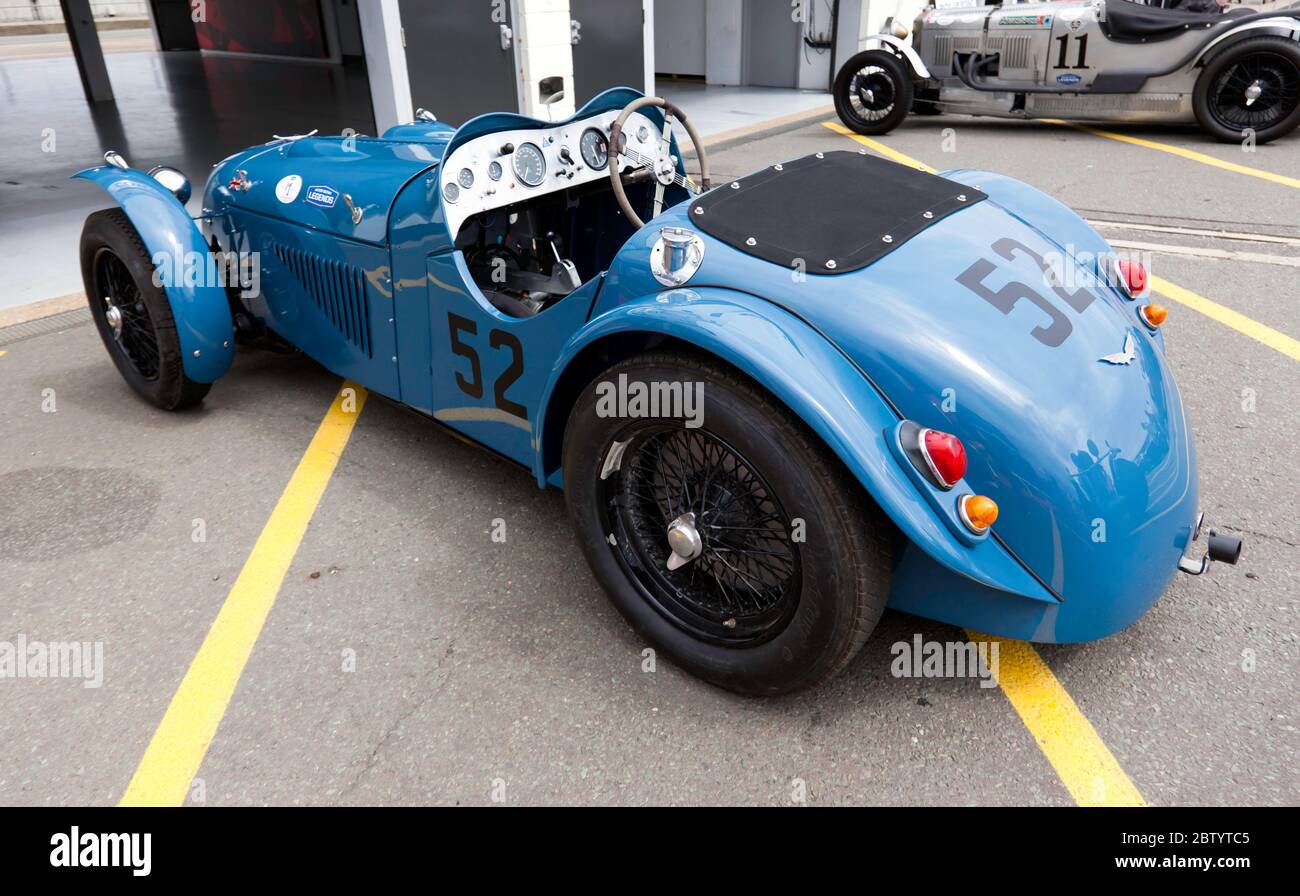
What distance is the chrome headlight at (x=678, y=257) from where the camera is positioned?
2168 millimetres

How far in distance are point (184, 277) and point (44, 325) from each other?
2054 millimetres

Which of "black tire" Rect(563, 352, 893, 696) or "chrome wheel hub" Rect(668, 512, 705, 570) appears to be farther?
"chrome wheel hub" Rect(668, 512, 705, 570)

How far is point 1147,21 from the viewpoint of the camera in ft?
27.7

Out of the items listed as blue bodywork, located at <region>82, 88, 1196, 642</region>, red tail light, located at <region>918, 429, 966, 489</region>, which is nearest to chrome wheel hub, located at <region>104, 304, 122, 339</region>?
blue bodywork, located at <region>82, 88, 1196, 642</region>

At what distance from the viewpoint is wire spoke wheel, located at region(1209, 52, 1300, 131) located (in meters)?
8.27

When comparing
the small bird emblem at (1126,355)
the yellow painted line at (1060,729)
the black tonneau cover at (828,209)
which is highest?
the black tonneau cover at (828,209)

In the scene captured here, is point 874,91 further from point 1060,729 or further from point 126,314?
point 1060,729

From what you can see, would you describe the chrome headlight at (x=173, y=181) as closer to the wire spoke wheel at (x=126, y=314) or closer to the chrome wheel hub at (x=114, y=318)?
the wire spoke wheel at (x=126, y=314)

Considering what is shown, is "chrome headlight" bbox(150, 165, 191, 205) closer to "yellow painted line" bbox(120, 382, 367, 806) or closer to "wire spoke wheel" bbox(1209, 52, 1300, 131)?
"yellow painted line" bbox(120, 382, 367, 806)

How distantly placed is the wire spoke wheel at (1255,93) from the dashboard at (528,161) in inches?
317

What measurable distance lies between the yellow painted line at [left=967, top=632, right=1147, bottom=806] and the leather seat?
28.3 feet

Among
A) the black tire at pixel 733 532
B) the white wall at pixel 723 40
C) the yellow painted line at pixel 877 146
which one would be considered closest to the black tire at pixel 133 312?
the black tire at pixel 733 532

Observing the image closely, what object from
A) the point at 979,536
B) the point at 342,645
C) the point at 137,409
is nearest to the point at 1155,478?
the point at 979,536

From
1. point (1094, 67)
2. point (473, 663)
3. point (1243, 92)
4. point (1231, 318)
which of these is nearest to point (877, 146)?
point (1094, 67)
